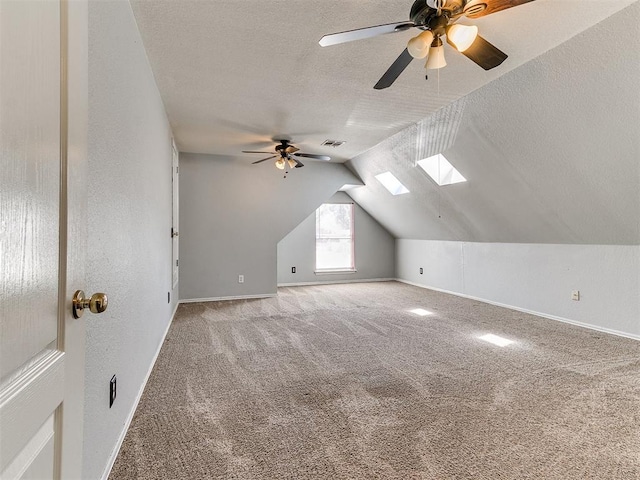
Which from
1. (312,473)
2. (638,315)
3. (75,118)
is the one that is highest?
(75,118)

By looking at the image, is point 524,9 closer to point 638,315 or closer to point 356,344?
point 356,344

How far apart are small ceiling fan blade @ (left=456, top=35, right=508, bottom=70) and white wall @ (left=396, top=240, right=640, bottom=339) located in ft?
9.87

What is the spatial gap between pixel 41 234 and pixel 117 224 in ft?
3.96

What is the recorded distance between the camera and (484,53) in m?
1.94

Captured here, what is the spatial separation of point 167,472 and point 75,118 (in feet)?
5.21

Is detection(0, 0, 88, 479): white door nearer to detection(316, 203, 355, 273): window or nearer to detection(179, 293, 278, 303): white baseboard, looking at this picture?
detection(179, 293, 278, 303): white baseboard

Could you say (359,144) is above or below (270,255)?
above

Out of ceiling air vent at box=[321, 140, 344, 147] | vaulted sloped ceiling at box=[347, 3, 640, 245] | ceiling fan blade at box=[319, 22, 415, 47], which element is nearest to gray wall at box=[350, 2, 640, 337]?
vaulted sloped ceiling at box=[347, 3, 640, 245]

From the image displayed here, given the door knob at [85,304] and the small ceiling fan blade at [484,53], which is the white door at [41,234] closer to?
the door knob at [85,304]

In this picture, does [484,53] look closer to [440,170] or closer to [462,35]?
[462,35]

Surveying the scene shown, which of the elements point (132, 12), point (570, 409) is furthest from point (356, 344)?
point (132, 12)

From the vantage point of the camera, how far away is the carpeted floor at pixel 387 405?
5.33 ft

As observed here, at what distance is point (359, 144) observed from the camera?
16.5ft

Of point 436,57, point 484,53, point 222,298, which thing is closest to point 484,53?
point 484,53
